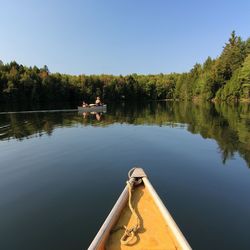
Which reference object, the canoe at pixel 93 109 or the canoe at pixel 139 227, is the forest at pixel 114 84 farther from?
the canoe at pixel 139 227

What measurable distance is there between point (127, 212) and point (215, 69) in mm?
82916

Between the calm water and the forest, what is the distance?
183 feet

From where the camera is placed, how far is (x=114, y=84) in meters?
103

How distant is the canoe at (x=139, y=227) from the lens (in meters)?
4.59

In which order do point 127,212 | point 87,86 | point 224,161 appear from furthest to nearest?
point 87,86 < point 224,161 < point 127,212

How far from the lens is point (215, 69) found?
8019 centimetres

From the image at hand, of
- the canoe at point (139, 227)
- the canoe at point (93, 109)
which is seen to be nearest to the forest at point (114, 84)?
the canoe at point (93, 109)

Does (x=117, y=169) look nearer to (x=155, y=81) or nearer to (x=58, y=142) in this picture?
(x=58, y=142)

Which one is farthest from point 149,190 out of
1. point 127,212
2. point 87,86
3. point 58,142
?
point 87,86

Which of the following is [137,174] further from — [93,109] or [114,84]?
[114,84]

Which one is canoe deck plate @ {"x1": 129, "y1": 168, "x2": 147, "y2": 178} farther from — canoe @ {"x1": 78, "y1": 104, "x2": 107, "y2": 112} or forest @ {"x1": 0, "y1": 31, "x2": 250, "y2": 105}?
forest @ {"x1": 0, "y1": 31, "x2": 250, "y2": 105}

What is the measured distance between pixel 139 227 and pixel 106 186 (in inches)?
169

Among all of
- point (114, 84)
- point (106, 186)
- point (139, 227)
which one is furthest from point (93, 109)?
point (114, 84)

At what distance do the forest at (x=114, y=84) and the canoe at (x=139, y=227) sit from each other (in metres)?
66.8
